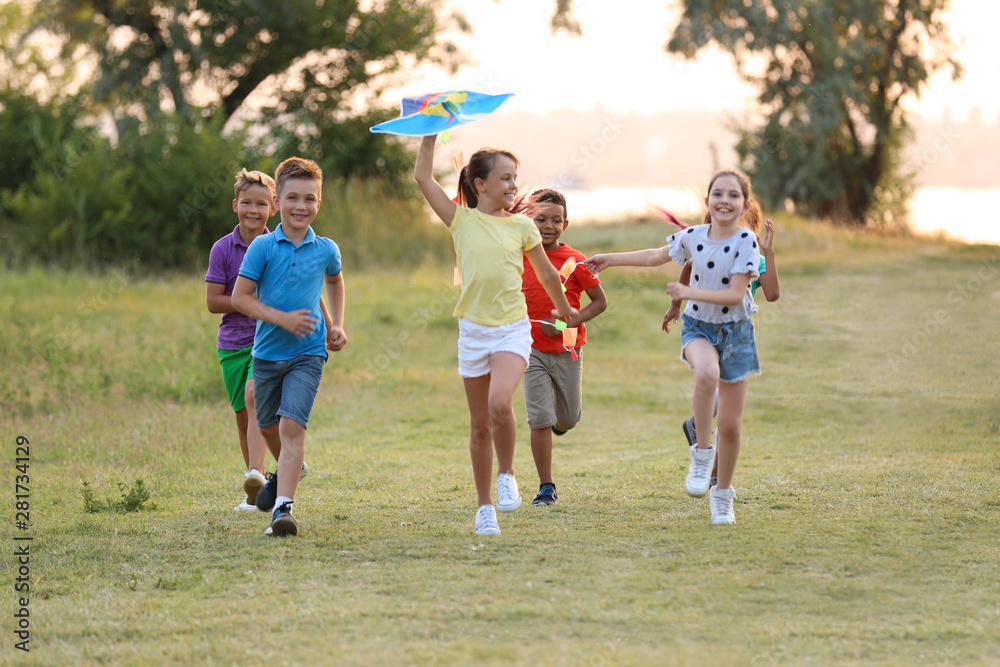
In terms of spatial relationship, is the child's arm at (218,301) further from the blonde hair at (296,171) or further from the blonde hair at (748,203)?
the blonde hair at (748,203)

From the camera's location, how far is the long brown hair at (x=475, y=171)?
5352mm

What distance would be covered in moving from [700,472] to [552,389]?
1206mm

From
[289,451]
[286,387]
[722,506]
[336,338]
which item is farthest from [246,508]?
[722,506]

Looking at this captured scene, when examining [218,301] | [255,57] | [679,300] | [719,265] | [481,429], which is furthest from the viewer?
[255,57]

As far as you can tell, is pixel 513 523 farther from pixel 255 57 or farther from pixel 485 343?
pixel 255 57

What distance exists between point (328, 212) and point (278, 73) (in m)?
5.95

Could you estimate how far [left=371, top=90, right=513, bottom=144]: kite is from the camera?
5203 millimetres

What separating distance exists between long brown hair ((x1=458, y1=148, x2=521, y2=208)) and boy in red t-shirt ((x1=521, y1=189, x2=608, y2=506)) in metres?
0.80

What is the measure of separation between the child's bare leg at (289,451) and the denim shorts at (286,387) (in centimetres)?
4

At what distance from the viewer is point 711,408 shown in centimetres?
562

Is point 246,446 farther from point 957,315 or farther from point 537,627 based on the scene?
point 957,315

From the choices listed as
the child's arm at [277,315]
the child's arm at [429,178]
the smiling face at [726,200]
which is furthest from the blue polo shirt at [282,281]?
the smiling face at [726,200]

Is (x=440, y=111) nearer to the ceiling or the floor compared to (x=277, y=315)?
nearer to the ceiling

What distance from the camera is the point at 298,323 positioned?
17.6 ft
